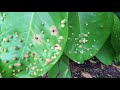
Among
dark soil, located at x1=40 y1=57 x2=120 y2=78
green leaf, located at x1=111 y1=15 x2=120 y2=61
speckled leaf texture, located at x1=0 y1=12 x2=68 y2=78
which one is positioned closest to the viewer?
speckled leaf texture, located at x1=0 y1=12 x2=68 y2=78

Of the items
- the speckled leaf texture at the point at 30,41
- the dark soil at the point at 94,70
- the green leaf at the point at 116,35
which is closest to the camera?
the speckled leaf texture at the point at 30,41

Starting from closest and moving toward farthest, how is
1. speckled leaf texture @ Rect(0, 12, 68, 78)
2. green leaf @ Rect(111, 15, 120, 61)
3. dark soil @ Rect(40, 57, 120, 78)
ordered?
speckled leaf texture @ Rect(0, 12, 68, 78)
green leaf @ Rect(111, 15, 120, 61)
dark soil @ Rect(40, 57, 120, 78)

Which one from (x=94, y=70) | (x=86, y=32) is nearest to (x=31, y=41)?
(x=86, y=32)

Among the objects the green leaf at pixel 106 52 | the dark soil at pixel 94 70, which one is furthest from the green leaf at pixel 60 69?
the dark soil at pixel 94 70

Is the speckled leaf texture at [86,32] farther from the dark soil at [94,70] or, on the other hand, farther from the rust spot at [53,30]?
the dark soil at [94,70]

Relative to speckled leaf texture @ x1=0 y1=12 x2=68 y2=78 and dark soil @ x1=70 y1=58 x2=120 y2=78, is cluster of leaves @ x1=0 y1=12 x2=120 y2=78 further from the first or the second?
dark soil @ x1=70 y1=58 x2=120 y2=78

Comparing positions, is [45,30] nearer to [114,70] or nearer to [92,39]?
[92,39]

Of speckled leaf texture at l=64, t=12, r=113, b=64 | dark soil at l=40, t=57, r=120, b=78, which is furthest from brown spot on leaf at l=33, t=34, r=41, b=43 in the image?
dark soil at l=40, t=57, r=120, b=78
